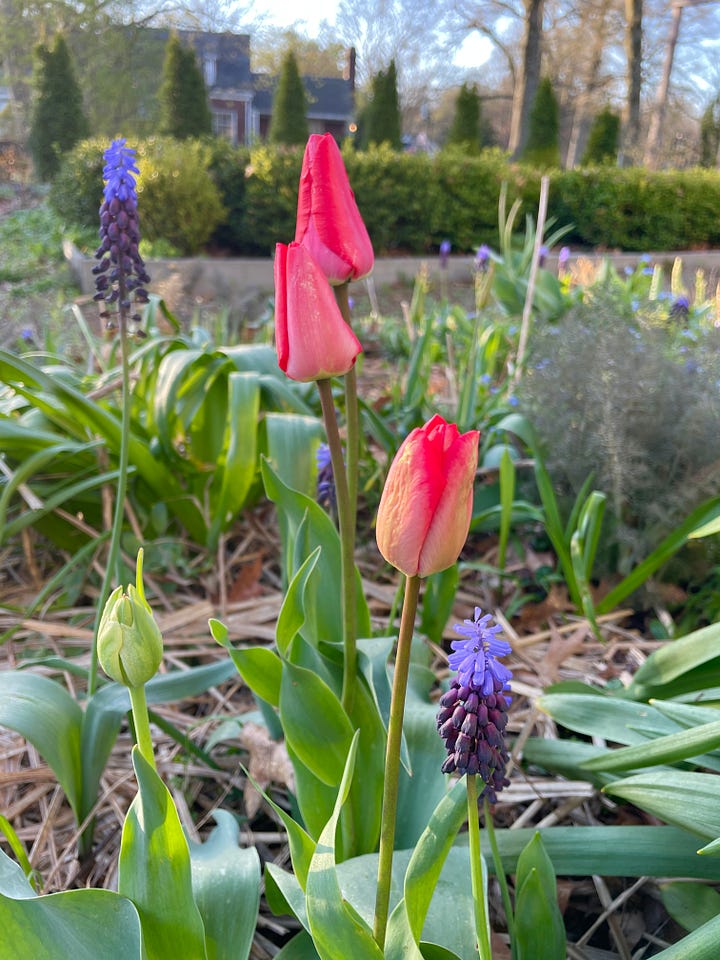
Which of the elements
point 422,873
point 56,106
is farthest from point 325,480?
point 56,106

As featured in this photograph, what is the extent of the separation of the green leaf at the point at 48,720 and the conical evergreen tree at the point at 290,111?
42.9 feet

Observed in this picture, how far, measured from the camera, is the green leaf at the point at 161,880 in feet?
2.28

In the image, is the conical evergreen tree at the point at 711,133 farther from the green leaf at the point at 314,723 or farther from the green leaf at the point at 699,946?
the green leaf at the point at 699,946

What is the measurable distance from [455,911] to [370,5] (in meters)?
24.0

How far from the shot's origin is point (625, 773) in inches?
40.7

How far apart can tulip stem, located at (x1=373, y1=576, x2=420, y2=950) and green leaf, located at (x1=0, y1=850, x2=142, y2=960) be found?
0.20 m

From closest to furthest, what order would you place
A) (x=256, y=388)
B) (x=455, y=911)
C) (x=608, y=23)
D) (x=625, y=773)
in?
(x=455, y=911)
(x=625, y=773)
(x=256, y=388)
(x=608, y=23)

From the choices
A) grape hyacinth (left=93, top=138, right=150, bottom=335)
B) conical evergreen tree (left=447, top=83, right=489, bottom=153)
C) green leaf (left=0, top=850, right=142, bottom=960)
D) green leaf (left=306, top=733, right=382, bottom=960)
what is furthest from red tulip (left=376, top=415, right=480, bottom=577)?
conical evergreen tree (left=447, top=83, right=489, bottom=153)

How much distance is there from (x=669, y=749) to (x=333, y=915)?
0.40 metres

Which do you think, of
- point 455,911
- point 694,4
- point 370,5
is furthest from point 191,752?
point 694,4

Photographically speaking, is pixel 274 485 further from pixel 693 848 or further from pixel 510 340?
pixel 510 340

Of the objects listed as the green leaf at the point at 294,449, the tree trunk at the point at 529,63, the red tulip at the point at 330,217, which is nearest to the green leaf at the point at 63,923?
the red tulip at the point at 330,217

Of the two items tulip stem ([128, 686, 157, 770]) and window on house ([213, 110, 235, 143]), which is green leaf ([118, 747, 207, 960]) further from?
window on house ([213, 110, 235, 143])

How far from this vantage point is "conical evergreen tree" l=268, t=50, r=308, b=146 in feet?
42.1
